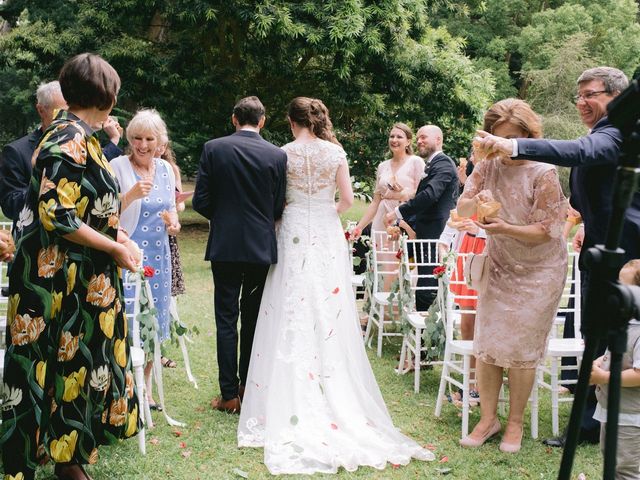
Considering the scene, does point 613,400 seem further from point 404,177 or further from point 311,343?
point 404,177

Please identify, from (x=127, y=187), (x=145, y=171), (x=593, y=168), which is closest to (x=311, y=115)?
(x=145, y=171)

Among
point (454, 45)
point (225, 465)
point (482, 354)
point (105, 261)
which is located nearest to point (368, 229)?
point (482, 354)

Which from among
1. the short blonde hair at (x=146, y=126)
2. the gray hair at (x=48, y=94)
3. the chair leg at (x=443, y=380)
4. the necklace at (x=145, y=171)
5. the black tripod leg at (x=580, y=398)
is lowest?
the chair leg at (x=443, y=380)

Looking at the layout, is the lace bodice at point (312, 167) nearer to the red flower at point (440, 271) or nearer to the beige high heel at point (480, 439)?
the red flower at point (440, 271)

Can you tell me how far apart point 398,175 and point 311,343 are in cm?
303

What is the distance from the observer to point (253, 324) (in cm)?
486

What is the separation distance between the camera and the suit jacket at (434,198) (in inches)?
252

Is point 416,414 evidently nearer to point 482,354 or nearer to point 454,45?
point 482,354

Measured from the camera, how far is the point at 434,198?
6.44m

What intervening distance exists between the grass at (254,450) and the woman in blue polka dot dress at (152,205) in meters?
0.53

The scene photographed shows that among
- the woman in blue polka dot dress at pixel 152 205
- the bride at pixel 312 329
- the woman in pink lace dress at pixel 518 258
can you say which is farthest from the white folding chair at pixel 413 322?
the woman in blue polka dot dress at pixel 152 205

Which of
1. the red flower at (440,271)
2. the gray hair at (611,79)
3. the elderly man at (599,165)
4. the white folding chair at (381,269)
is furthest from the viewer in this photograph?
the white folding chair at (381,269)

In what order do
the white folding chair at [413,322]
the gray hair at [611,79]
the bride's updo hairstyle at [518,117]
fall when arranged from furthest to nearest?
1. the white folding chair at [413,322]
2. the bride's updo hairstyle at [518,117]
3. the gray hair at [611,79]

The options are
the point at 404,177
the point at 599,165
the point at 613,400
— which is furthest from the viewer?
the point at 404,177
